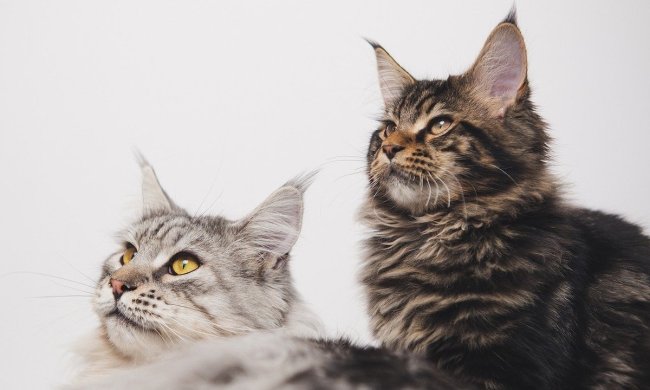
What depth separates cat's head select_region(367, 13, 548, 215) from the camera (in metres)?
1.54

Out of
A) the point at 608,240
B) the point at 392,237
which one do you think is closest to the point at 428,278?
the point at 392,237

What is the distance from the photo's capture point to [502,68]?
1633 millimetres

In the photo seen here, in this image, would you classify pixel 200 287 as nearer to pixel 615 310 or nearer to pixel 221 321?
pixel 221 321

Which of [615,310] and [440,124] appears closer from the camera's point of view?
[615,310]

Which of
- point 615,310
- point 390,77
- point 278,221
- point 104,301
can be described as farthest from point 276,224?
point 615,310

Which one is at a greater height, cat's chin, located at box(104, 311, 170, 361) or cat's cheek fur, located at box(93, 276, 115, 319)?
cat's cheek fur, located at box(93, 276, 115, 319)

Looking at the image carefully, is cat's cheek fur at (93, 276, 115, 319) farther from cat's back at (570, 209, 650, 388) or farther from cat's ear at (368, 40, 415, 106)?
cat's back at (570, 209, 650, 388)

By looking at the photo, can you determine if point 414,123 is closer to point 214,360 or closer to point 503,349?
point 503,349

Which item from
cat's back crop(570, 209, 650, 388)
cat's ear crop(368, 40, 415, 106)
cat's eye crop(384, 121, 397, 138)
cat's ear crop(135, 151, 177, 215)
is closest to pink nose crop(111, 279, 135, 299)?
cat's ear crop(135, 151, 177, 215)

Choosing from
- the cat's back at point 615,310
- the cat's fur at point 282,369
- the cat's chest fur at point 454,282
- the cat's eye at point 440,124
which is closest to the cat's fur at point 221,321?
the cat's fur at point 282,369

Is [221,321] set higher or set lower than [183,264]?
lower

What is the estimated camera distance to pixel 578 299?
56.9 inches

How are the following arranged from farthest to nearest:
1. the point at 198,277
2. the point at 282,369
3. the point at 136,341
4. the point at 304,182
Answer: the point at 304,182 < the point at 198,277 < the point at 136,341 < the point at 282,369

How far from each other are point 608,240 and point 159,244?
1146 mm
